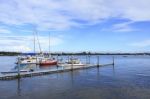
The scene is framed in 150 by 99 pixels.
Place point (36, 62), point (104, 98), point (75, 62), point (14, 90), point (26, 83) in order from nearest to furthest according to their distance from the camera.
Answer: point (104, 98)
point (14, 90)
point (26, 83)
point (75, 62)
point (36, 62)

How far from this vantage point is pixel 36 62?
101 meters

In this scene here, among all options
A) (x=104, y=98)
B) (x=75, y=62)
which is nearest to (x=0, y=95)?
(x=104, y=98)

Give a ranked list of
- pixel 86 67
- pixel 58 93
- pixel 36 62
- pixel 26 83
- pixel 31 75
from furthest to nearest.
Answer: pixel 36 62, pixel 86 67, pixel 31 75, pixel 26 83, pixel 58 93

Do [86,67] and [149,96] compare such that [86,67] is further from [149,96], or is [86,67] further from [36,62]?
[149,96]

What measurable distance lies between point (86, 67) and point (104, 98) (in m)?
47.7

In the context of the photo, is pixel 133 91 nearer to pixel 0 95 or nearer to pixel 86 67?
pixel 0 95

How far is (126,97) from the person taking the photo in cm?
3338

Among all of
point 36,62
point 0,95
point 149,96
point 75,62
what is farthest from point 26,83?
point 36,62

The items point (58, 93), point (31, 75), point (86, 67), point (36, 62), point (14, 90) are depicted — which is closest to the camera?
point (58, 93)

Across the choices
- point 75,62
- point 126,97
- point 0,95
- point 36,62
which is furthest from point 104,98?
point 36,62

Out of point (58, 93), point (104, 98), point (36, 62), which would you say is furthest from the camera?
point (36, 62)

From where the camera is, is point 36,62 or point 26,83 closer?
point 26,83

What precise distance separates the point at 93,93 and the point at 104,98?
3454mm

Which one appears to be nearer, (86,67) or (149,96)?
(149,96)
